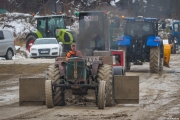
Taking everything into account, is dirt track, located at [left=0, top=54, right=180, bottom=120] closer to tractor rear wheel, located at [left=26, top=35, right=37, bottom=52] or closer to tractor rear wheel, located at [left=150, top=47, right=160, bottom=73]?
tractor rear wheel, located at [left=150, top=47, right=160, bottom=73]

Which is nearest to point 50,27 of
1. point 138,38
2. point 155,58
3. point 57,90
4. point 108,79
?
point 138,38

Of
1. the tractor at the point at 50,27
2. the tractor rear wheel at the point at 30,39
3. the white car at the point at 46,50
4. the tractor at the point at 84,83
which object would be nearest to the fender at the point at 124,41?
the white car at the point at 46,50

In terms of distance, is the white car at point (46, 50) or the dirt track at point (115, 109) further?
the white car at point (46, 50)

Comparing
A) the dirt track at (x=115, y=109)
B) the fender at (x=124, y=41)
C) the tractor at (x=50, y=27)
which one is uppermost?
the tractor at (x=50, y=27)

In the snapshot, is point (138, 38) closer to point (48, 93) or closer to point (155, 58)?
point (155, 58)

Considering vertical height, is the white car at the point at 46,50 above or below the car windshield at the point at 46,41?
below

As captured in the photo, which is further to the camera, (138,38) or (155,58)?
(138,38)

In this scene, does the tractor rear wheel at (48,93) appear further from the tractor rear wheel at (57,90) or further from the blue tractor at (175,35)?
the blue tractor at (175,35)

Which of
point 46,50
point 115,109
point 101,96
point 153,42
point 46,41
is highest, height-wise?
point 153,42

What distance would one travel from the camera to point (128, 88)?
1312 cm

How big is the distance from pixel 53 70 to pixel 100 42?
2761 mm

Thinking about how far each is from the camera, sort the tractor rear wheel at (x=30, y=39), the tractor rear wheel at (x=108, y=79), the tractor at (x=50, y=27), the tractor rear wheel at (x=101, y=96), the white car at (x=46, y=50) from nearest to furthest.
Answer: the tractor rear wheel at (x=101, y=96) < the tractor rear wheel at (x=108, y=79) < the white car at (x=46, y=50) < the tractor at (x=50, y=27) < the tractor rear wheel at (x=30, y=39)

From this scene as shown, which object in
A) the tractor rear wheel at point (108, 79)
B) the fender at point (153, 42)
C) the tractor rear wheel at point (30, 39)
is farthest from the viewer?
the tractor rear wheel at point (30, 39)

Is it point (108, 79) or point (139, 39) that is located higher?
point (139, 39)
